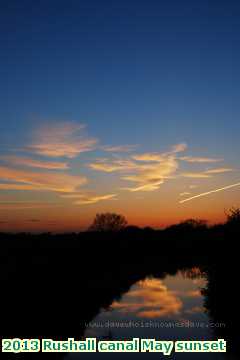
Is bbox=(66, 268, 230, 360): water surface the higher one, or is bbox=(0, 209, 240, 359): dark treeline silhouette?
bbox=(0, 209, 240, 359): dark treeline silhouette

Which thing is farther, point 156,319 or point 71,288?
point 71,288

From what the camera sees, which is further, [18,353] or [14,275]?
[14,275]

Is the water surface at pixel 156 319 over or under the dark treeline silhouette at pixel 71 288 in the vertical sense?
under

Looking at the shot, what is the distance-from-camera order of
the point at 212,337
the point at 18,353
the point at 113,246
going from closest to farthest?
1. the point at 18,353
2. the point at 212,337
3. the point at 113,246

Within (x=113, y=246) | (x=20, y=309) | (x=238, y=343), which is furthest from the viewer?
(x=113, y=246)

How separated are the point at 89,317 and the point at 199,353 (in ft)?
36.8

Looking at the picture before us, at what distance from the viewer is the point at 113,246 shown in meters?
89.7

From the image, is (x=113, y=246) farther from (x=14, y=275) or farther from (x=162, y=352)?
(x=162, y=352)

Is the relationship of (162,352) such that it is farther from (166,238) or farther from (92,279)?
(166,238)

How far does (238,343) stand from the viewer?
68.7 ft

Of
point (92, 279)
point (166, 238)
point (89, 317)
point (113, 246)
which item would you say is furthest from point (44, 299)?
point (166, 238)

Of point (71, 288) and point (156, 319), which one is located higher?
point (71, 288)

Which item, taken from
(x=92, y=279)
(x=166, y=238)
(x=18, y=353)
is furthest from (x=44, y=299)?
(x=166, y=238)

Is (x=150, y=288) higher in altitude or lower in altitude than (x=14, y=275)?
lower
